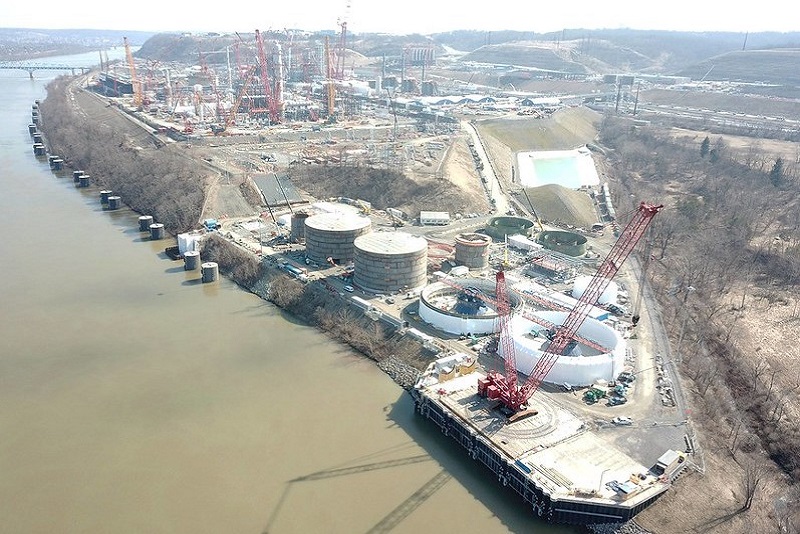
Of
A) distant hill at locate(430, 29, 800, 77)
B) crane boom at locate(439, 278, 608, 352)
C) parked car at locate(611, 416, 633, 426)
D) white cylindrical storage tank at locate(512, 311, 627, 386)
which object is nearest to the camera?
parked car at locate(611, 416, 633, 426)

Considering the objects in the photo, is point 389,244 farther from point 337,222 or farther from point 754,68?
point 754,68

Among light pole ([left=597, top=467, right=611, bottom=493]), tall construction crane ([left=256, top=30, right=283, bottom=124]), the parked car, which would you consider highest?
tall construction crane ([left=256, top=30, right=283, bottom=124])

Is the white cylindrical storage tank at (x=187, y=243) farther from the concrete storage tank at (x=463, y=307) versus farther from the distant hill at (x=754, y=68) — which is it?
the distant hill at (x=754, y=68)

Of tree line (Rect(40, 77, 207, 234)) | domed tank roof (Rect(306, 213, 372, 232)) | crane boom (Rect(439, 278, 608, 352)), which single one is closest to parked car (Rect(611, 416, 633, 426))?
crane boom (Rect(439, 278, 608, 352))

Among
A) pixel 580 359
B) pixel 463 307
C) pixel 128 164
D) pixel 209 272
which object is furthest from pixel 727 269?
pixel 128 164

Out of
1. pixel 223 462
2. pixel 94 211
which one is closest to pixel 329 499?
pixel 223 462

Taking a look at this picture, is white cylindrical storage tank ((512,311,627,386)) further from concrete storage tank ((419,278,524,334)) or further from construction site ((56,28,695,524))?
concrete storage tank ((419,278,524,334))

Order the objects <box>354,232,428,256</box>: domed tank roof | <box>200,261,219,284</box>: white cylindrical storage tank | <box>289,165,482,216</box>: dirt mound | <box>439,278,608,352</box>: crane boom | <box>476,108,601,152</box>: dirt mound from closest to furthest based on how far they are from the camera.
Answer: <box>439,278,608,352</box>: crane boom
<box>354,232,428,256</box>: domed tank roof
<box>200,261,219,284</box>: white cylindrical storage tank
<box>289,165,482,216</box>: dirt mound
<box>476,108,601,152</box>: dirt mound
